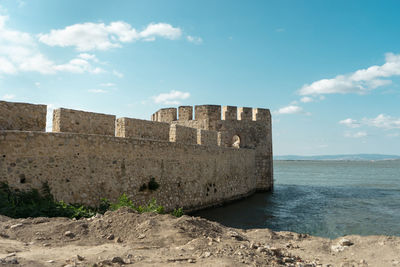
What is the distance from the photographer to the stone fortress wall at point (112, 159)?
7.57 metres

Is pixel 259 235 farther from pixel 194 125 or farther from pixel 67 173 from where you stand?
pixel 194 125

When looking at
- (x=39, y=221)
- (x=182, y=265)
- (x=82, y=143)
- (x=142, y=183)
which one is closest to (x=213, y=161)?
(x=142, y=183)

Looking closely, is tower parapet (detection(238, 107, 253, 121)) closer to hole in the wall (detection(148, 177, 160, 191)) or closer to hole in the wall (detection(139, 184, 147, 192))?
hole in the wall (detection(148, 177, 160, 191))

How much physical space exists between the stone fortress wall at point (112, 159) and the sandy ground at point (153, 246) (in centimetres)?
213

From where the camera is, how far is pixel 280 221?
495 inches

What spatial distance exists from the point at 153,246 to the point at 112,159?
526 centimetres

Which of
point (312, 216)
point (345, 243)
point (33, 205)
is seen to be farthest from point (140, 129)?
point (312, 216)

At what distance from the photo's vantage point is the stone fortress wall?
7.57 meters

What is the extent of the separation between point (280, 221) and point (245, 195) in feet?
23.3

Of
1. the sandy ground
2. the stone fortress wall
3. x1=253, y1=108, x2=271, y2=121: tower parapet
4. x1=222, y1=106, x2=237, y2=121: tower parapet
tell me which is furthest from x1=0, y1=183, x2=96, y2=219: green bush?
x1=253, y1=108, x2=271, y2=121: tower parapet

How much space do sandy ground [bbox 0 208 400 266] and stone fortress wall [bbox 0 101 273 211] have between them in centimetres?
213

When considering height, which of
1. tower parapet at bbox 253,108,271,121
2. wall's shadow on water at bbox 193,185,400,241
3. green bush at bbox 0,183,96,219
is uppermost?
tower parapet at bbox 253,108,271,121

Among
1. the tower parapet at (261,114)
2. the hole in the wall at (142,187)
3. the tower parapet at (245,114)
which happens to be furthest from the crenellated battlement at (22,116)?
the tower parapet at (261,114)

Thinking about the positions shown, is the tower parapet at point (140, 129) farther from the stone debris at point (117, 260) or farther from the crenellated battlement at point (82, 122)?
the stone debris at point (117, 260)
